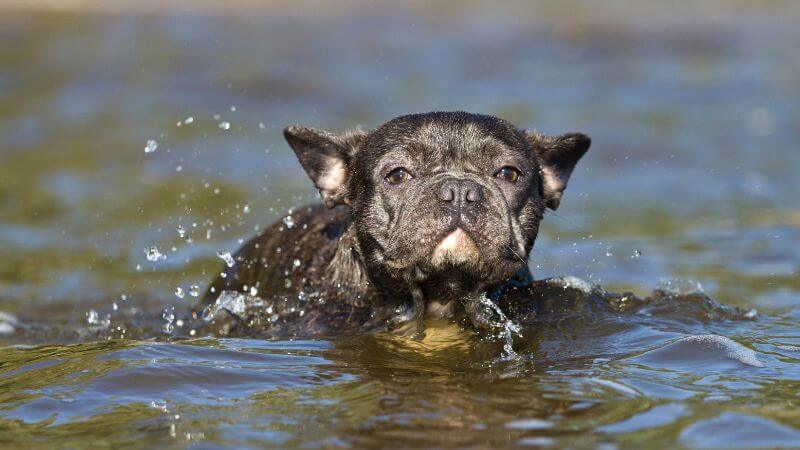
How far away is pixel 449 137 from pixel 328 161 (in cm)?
120

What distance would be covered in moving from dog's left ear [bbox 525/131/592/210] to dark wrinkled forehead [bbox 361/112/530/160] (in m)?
0.51

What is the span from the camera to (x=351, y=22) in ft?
87.0

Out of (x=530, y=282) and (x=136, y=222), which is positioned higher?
(x=136, y=222)

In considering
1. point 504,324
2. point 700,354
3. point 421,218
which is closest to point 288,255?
point 504,324

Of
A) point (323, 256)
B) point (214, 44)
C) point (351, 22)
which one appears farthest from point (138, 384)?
point (351, 22)

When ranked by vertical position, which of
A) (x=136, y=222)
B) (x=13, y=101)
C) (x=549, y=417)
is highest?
(x=13, y=101)

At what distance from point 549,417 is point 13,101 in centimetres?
1529

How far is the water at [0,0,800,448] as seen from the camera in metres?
6.48

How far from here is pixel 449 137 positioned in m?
7.83

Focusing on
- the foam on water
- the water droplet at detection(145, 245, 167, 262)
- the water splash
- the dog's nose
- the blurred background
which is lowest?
the foam on water

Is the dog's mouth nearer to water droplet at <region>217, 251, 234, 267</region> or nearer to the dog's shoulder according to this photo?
the dog's shoulder

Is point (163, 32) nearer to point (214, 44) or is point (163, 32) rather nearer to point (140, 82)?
point (214, 44)

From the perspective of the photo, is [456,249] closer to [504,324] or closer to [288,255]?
[504,324]

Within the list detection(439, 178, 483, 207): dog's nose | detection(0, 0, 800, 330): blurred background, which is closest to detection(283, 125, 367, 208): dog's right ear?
detection(439, 178, 483, 207): dog's nose
